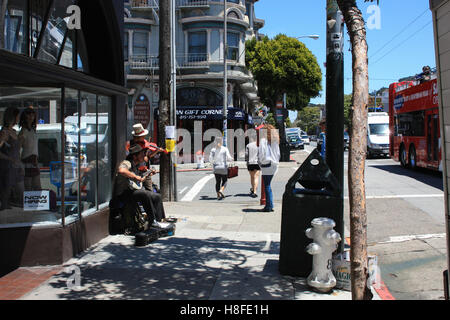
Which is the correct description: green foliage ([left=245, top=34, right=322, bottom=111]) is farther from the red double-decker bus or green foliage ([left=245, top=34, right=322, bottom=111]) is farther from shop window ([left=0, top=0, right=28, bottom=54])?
shop window ([left=0, top=0, right=28, bottom=54])

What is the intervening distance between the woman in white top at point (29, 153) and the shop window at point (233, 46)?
2401 centimetres

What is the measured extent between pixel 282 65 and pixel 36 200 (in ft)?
87.2

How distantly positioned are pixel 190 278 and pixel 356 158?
2666 millimetres

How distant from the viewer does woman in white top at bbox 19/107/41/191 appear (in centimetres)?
597

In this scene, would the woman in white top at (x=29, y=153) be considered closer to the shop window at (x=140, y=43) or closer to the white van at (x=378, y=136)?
the white van at (x=378, y=136)

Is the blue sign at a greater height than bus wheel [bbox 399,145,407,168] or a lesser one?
greater

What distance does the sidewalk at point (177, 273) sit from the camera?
473 centimetres

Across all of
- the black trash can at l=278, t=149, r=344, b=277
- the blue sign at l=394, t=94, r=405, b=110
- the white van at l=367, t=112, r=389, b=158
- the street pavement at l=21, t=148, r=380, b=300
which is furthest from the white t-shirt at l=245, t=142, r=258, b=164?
the white van at l=367, t=112, r=389, b=158

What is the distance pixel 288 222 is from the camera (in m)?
5.22

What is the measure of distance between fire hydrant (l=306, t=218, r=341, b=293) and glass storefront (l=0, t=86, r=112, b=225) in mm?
3390

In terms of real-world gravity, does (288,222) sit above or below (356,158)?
below

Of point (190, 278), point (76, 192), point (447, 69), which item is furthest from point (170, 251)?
point (447, 69)

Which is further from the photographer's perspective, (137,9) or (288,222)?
(137,9)
